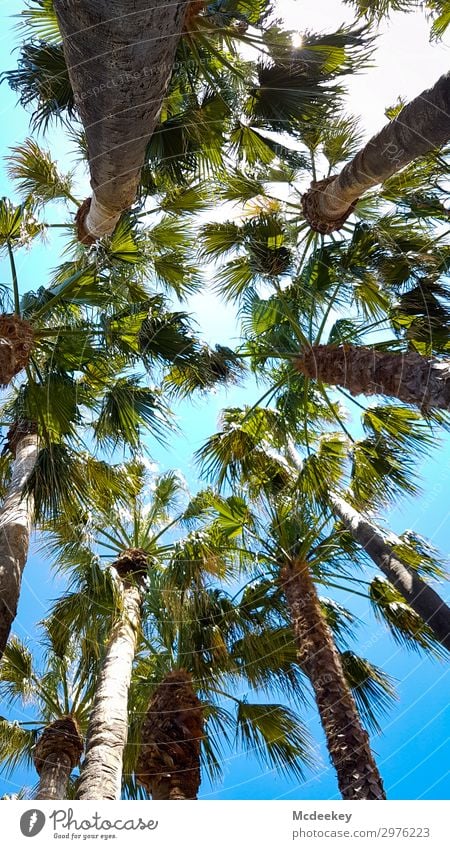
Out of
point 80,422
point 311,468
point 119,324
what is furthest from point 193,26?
point 311,468

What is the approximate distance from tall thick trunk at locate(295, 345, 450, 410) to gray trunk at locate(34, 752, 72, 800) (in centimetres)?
433

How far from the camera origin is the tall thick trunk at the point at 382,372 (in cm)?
365

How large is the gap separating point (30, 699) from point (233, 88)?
711 cm

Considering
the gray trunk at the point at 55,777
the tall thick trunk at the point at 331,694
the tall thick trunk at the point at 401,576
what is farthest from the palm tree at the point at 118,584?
the tall thick trunk at the point at 401,576

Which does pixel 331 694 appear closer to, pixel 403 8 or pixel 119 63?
pixel 119 63

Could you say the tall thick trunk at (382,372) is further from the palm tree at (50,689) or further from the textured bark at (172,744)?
the palm tree at (50,689)

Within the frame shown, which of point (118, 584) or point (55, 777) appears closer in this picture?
point (55, 777)

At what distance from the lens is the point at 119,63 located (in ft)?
4.86

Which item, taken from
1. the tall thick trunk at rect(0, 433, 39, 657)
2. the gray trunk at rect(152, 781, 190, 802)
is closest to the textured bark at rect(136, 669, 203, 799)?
the gray trunk at rect(152, 781, 190, 802)

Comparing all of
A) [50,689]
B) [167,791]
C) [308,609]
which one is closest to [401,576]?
[308,609]

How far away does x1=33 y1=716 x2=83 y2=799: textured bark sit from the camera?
16.7 ft

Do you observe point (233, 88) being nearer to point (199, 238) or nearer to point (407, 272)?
point (199, 238)
